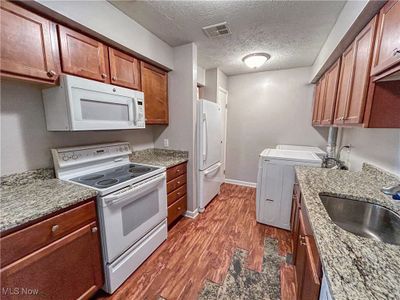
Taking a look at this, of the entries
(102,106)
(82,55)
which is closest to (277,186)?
(102,106)

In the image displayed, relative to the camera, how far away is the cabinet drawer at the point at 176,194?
218cm

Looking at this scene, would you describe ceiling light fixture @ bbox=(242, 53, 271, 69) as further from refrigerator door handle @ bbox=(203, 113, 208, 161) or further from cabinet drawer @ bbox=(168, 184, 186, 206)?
cabinet drawer @ bbox=(168, 184, 186, 206)

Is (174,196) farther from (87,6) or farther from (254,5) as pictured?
(254,5)

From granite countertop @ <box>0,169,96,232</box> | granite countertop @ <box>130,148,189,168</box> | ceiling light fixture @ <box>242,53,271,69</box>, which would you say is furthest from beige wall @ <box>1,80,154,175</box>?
ceiling light fixture @ <box>242,53,271,69</box>

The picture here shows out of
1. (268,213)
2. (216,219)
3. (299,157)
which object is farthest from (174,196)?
(299,157)

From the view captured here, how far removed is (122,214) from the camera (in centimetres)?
144

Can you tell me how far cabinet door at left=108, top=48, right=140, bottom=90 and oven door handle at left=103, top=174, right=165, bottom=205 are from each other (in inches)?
41.2

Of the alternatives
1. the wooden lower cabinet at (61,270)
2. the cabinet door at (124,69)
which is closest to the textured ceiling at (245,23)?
the cabinet door at (124,69)

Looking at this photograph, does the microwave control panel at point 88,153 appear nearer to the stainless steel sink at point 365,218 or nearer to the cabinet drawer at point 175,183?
the cabinet drawer at point 175,183

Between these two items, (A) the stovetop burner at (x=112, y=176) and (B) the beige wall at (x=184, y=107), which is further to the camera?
(B) the beige wall at (x=184, y=107)

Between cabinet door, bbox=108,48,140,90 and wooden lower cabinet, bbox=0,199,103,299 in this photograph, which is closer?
wooden lower cabinet, bbox=0,199,103,299

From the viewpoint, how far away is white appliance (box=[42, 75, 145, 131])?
1.31 metres

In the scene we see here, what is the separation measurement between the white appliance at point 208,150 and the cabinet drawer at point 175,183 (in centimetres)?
23

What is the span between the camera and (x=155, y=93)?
2.23 metres
